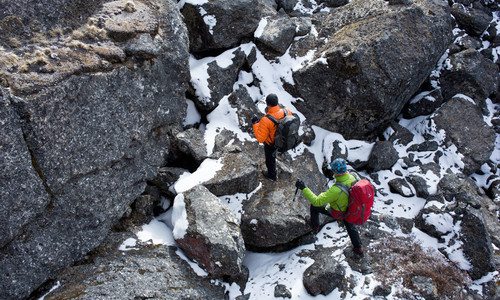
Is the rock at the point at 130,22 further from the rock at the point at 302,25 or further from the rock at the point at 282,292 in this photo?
the rock at the point at 302,25

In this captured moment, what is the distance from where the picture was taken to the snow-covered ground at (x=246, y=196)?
890cm

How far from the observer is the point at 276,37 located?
574 inches

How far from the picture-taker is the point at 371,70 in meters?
12.7

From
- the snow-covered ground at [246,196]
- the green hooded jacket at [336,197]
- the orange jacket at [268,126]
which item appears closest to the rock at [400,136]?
the snow-covered ground at [246,196]

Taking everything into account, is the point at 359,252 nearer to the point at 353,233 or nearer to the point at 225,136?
the point at 353,233

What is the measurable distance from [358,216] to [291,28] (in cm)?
1036

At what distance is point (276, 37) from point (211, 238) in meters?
Result: 10.3

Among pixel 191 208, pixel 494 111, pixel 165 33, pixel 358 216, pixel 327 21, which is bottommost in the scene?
pixel 494 111

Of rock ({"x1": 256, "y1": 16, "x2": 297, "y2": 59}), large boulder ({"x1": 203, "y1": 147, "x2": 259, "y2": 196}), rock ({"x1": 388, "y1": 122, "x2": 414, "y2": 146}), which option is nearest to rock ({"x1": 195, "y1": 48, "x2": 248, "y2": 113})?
rock ({"x1": 256, "y1": 16, "x2": 297, "y2": 59})

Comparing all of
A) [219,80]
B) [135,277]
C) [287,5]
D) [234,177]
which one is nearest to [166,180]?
[234,177]

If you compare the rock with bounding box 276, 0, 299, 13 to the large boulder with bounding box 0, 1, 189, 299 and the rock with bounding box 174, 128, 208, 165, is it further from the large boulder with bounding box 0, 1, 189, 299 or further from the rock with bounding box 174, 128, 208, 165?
the rock with bounding box 174, 128, 208, 165

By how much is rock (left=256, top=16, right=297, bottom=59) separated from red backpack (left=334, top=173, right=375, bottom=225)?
857 cm

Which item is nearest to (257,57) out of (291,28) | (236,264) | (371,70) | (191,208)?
(291,28)

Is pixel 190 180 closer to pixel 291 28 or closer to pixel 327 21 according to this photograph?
pixel 291 28
